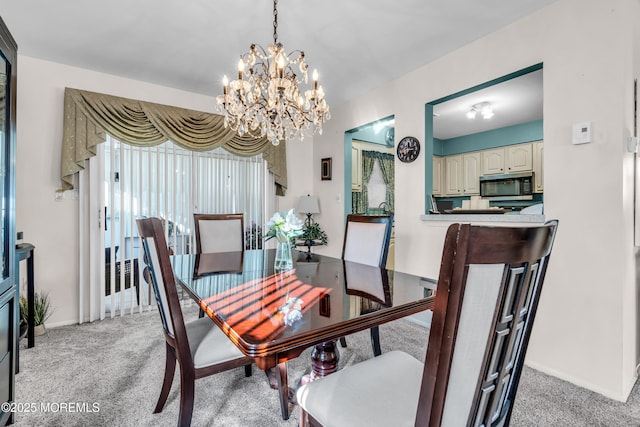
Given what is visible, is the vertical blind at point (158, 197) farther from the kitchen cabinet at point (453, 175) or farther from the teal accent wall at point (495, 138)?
the teal accent wall at point (495, 138)

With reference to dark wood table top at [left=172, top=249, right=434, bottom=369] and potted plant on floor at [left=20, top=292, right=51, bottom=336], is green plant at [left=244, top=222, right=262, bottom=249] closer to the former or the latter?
dark wood table top at [left=172, top=249, right=434, bottom=369]

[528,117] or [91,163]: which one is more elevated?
[528,117]

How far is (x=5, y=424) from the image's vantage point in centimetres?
148

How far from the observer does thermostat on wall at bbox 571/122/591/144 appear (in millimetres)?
1844

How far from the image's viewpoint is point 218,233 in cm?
281

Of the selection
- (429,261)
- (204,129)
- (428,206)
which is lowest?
(429,261)

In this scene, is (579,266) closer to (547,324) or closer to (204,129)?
(547,324)

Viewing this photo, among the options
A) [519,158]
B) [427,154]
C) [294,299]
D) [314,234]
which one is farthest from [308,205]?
[519,158]

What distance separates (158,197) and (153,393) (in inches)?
81.9

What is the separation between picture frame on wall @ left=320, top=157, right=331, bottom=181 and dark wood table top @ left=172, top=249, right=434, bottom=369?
2121mm

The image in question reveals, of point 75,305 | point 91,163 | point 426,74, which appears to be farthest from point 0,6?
point 426,74

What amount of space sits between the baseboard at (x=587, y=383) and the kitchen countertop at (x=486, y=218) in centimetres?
99

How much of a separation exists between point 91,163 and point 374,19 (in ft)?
9.28

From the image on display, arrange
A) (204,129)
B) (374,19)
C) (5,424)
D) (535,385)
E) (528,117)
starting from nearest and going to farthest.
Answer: (5,424) → (535,385) → (374,19) → (204,129) → (528,117)
